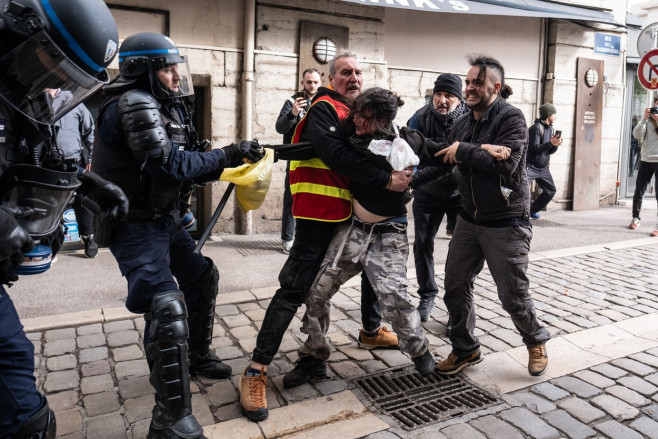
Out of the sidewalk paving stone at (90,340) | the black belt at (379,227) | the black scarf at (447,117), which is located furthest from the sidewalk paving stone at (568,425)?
the sidewalk paving stone at (90,340)

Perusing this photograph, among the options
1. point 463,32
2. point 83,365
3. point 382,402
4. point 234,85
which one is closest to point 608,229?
point 463,32

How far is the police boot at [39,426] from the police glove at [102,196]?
31.7 inches

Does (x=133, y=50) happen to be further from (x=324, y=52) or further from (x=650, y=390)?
(x=324, y=52)

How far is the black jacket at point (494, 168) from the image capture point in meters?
3.43

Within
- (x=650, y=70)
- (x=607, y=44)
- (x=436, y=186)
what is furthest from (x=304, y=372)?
(x=607, y=44)

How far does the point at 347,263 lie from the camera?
134 inches

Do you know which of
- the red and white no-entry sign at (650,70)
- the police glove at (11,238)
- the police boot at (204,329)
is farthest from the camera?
the red and white no-entry sign at (650,70)

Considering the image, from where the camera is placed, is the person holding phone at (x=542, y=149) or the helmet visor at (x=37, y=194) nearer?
the helmet visor at (x=37, y=194)

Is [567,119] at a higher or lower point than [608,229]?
higher

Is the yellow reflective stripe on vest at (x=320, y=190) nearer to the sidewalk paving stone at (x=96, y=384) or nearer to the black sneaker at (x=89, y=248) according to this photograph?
the black sneaker at (x=89, y=248)

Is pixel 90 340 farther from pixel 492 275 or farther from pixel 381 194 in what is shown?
pixel 492 275

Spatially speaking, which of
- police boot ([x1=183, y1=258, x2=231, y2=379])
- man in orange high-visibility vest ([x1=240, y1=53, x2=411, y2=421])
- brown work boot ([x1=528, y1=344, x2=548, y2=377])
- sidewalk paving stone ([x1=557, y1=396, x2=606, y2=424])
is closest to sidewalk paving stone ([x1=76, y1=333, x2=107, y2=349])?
police boot ([x1=183, y1=258, x2=231, y2=379])

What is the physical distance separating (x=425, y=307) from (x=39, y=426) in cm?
318

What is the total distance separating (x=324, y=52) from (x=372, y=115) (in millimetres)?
5332
